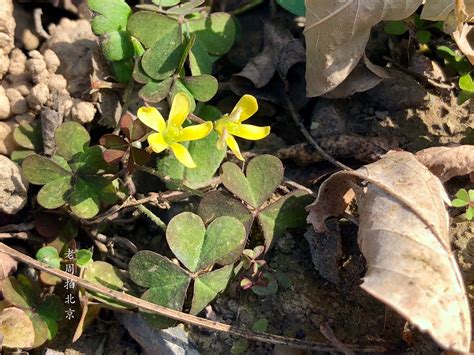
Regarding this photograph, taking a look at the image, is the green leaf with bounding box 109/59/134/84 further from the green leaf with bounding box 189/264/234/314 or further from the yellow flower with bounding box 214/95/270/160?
the green leaf with bounding box 189/264/234/314

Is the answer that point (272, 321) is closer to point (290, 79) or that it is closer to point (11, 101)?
point (290, 79)

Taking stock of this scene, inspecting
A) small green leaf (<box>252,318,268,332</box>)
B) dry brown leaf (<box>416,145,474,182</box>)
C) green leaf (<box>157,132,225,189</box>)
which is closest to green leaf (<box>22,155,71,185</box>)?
green leaf (<box>157,132,225,189</box>)

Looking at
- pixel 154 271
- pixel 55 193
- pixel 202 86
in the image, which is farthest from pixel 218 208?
pixel 55 193

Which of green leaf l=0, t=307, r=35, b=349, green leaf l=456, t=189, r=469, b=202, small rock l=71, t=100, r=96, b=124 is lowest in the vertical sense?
green leaf l=0, t=307, r=35, b=349

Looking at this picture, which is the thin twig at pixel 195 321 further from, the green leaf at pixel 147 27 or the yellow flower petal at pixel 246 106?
the green leaf at pixel 147 27

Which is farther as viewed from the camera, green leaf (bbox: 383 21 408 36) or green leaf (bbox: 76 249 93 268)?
green leaf (bbox: 383 21 408 36)

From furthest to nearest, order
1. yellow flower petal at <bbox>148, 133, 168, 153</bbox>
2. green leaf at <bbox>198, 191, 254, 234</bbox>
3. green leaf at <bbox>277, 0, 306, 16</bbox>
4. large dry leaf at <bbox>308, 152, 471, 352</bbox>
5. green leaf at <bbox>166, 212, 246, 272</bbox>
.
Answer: green leaf at <bbox>277, 0, 306, 16</bbox>, green leaf at <bbox>198, 191, 254, 234</bbox>, green leaf at <bbox>166, 212, 246, 272</bbox>, yellow flower petal at <bbox>148, 133, 168, 153</bbox>, large dry leaf at <bbox>308, 152, 471, 352</bbox>

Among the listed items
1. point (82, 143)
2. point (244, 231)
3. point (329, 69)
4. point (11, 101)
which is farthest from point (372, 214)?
point (11, 101)
